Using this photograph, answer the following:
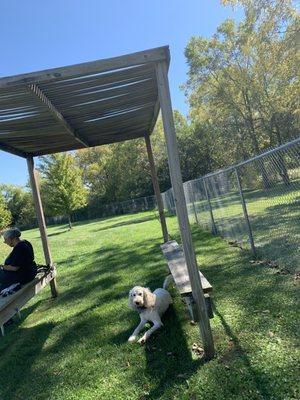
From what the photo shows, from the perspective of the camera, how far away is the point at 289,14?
52.5 ft

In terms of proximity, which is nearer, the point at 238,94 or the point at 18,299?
the point at 18,299

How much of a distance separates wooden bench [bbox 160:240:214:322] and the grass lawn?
1.61ft

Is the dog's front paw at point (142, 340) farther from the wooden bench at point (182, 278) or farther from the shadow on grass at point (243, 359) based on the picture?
the shadow on grass at point (243, 359)

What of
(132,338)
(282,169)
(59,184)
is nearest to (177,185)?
(132,338)

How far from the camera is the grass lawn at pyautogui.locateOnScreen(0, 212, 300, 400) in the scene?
3.64 metres

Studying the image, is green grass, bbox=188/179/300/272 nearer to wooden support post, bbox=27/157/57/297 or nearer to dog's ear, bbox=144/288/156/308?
dog's ear, bbox=144/288/156/308

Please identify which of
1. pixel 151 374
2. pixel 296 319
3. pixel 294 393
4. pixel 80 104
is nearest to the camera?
pixel 294 393

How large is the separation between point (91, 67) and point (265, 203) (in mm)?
4300

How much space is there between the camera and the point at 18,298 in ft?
18.7

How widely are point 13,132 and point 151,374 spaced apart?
14.1ft

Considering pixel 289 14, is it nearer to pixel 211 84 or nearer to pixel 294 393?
pixel 294 393

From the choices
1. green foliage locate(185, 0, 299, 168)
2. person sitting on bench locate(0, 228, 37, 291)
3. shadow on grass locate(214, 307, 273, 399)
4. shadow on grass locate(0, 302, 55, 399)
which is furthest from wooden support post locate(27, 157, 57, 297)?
green foliage locate(185, 0, 299, 168)

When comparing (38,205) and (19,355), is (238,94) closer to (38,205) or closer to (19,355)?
(38,205)

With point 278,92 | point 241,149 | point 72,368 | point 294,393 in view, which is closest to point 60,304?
point 72,368
